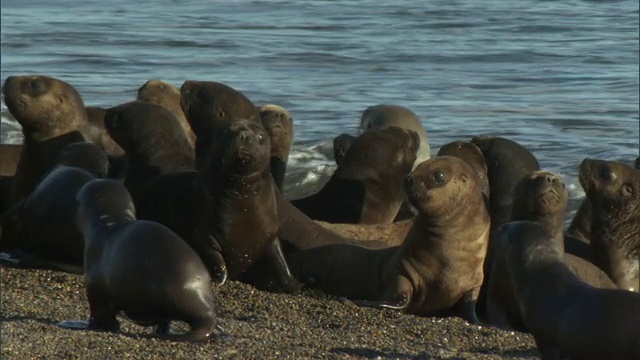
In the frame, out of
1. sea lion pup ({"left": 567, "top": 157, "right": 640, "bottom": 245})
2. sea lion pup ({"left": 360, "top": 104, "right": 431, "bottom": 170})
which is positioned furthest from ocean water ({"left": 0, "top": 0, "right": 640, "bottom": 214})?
sea lion pup ({"left": 567, "top": 157, "right": 640, "bottom": 245})

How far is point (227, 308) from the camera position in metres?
8.69

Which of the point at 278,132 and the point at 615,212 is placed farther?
the point at 278,132

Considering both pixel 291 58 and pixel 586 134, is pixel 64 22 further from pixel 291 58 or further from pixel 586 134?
Result: pixel 586 134

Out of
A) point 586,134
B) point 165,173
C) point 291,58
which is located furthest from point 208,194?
point 291,58

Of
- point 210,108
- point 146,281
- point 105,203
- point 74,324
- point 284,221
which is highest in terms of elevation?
point 105,203

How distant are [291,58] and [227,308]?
15790 millimetres

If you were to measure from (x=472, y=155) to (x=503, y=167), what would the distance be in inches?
10.9

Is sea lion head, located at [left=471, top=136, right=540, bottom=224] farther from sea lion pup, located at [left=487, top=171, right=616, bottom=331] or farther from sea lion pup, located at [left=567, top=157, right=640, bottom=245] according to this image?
sea lion pup, located at [left=487, top=171, right=616, bottom=331]

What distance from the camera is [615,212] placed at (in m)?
11.2

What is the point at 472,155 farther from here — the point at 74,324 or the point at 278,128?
the point at 74,324

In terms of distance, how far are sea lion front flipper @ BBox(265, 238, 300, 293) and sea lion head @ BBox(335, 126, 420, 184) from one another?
1887 millimetres

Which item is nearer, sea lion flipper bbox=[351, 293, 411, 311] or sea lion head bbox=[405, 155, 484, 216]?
sea lion flipper bbox=[351, 293, 411, 311]

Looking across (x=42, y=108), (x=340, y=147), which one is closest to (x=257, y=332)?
(x=42, y=108)

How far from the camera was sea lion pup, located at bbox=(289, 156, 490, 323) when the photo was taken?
942 centimetres
